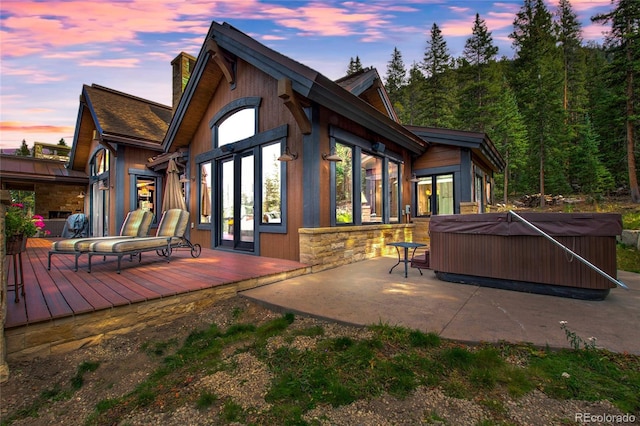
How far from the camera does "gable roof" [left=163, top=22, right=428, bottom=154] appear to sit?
4.86 meters

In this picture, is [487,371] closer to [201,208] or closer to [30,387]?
[30,387]

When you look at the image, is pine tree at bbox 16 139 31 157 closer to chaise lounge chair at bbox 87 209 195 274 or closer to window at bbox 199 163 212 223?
window at bbox 199 163 212 223

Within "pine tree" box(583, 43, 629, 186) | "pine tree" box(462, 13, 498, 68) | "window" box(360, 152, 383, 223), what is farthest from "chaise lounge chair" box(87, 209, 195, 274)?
"pine tree" box(462, 13, 498, 68)

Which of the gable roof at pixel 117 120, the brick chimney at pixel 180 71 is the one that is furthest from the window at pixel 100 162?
the brick chimney at pixel 180 71

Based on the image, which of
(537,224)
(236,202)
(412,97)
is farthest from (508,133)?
(236,202)

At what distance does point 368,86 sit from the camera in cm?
802

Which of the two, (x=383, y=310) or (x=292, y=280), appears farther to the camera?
(x=292, y=280)

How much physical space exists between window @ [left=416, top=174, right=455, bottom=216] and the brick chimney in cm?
1051

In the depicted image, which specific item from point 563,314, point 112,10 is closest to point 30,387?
point 563,314

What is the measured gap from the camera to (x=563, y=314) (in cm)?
299

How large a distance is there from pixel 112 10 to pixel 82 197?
11.9m

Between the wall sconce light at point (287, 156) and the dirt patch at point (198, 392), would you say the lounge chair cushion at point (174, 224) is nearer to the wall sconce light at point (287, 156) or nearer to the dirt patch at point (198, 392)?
the wall sconce light at point (287, 156)

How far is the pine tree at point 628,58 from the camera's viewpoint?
14117 millimetres

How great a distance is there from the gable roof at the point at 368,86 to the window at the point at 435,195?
280 centimetres
